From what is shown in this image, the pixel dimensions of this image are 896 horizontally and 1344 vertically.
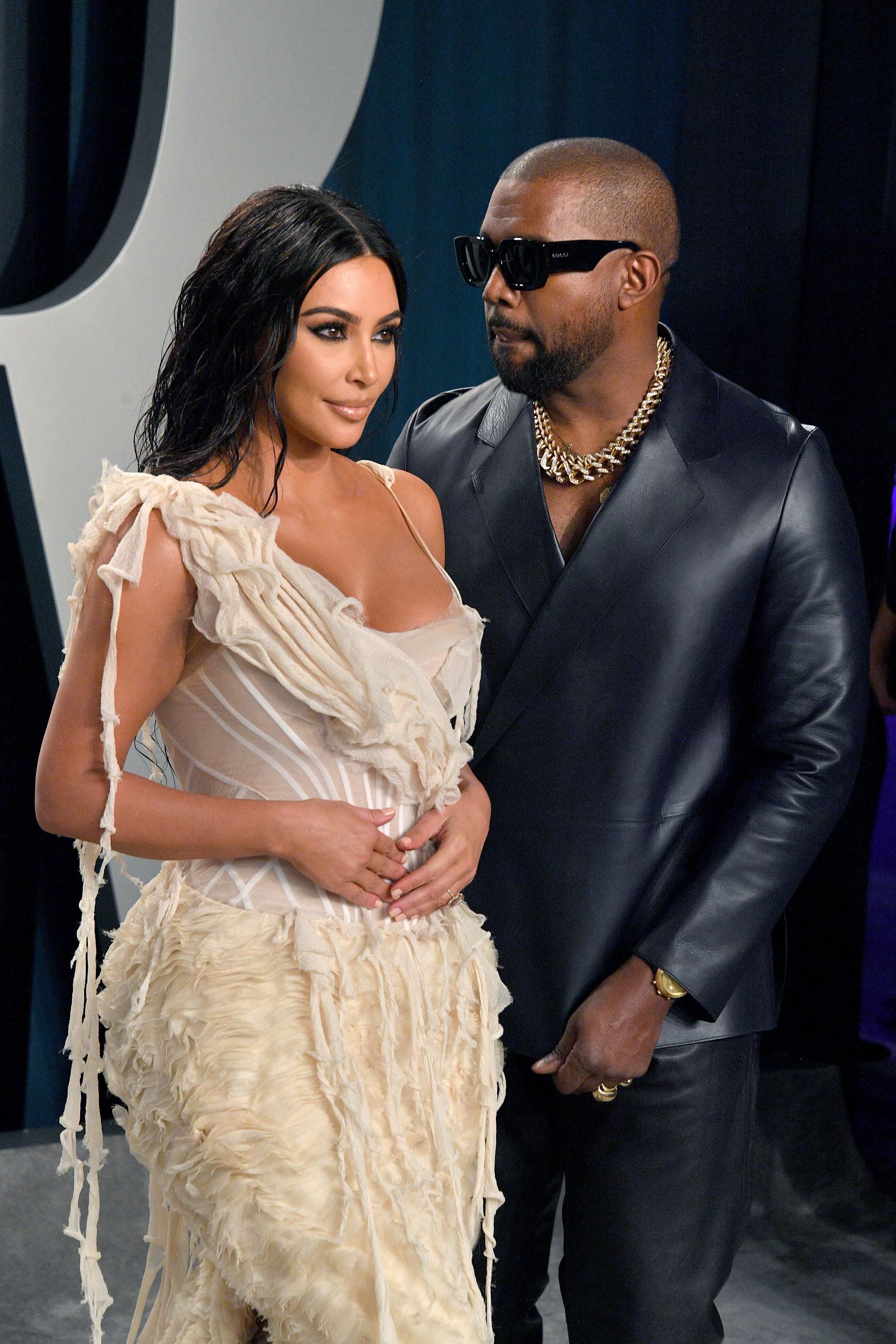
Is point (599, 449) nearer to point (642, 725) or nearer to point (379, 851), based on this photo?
point (642, 725)

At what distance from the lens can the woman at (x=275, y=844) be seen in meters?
1.48

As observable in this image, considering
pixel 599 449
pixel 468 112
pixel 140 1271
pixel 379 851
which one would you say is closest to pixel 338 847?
pixel 379 851

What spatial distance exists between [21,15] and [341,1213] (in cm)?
247

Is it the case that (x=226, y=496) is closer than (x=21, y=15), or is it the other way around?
(x=226, y=496)

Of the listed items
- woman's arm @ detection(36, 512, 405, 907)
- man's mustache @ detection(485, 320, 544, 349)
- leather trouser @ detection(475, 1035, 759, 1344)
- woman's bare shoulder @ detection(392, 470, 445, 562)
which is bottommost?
leather trouser @ detection(475, 1035, 759, 1344)

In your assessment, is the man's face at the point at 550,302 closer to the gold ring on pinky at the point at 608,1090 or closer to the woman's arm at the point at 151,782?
the woman's arm at the point at 151,782

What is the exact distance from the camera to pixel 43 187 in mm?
3006

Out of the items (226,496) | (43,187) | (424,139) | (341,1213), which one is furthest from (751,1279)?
(43,187)

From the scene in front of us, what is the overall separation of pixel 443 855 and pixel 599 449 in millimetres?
675

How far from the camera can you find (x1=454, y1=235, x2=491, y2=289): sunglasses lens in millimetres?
1927

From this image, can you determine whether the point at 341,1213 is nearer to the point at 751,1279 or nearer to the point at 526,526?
the point at 526,526

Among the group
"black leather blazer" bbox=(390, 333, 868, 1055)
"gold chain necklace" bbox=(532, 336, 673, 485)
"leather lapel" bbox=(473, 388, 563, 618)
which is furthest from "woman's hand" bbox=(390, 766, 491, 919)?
"gold chain necklace" bbox=(532, 336, 673, 485)

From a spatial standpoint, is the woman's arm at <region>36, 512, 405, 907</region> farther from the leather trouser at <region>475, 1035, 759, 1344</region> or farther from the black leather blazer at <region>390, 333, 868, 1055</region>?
the leather trouser at <region>475, 1035, 759, 1344</region>

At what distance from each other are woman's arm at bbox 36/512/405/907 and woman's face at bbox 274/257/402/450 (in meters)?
0.22
